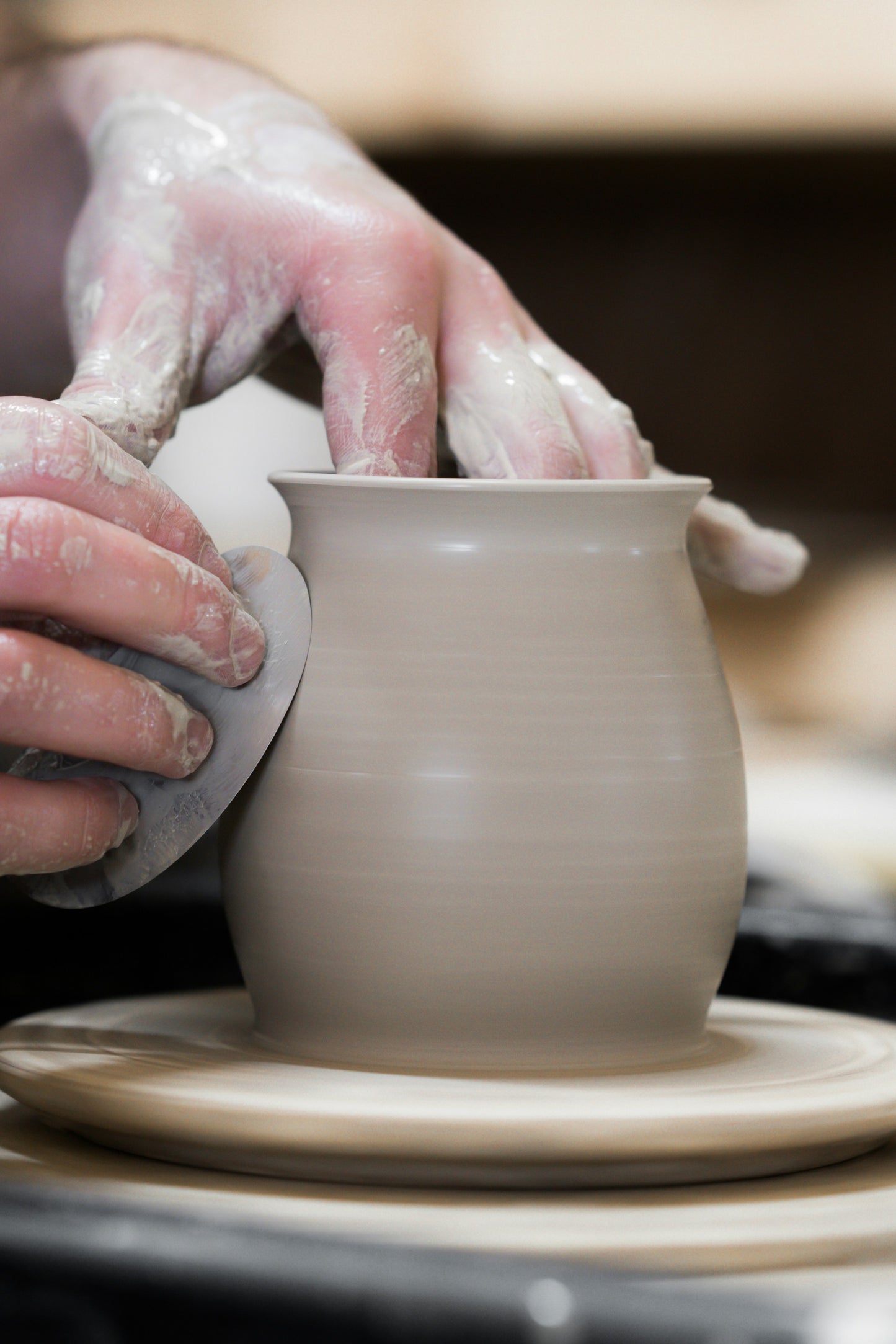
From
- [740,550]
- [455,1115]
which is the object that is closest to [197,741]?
[455,1115]

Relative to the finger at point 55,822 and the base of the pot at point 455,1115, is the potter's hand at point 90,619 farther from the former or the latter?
the base of the pot at point 455,1115

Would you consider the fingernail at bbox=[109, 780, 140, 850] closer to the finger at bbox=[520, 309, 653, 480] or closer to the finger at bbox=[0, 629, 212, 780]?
the finger at bbox=[0, 629, 212, 780]

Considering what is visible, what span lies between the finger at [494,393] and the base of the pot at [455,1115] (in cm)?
32

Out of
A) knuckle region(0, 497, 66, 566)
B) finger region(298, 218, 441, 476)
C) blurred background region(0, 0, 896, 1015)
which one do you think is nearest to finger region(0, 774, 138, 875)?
knuckle region(0, 497, 66, 566)

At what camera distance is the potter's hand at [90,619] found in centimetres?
63

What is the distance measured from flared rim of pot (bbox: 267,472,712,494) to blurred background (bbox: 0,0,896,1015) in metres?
1.58

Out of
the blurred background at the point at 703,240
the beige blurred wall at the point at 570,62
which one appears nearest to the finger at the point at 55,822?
the blurred background at the point at 703,240

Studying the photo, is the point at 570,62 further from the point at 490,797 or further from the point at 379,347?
the point at 490,797

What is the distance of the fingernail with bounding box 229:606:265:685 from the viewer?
698 millimetres

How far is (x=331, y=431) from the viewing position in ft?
2.69

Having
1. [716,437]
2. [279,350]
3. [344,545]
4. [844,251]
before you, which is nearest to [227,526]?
[716,437]

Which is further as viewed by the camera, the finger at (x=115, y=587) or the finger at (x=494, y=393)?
the finger at (x=494, y=393)

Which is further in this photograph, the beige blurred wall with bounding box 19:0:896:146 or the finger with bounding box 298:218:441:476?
the beige blurred wall with bounding box 19:0:896:146

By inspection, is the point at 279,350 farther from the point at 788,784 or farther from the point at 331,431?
the point at 788,784
